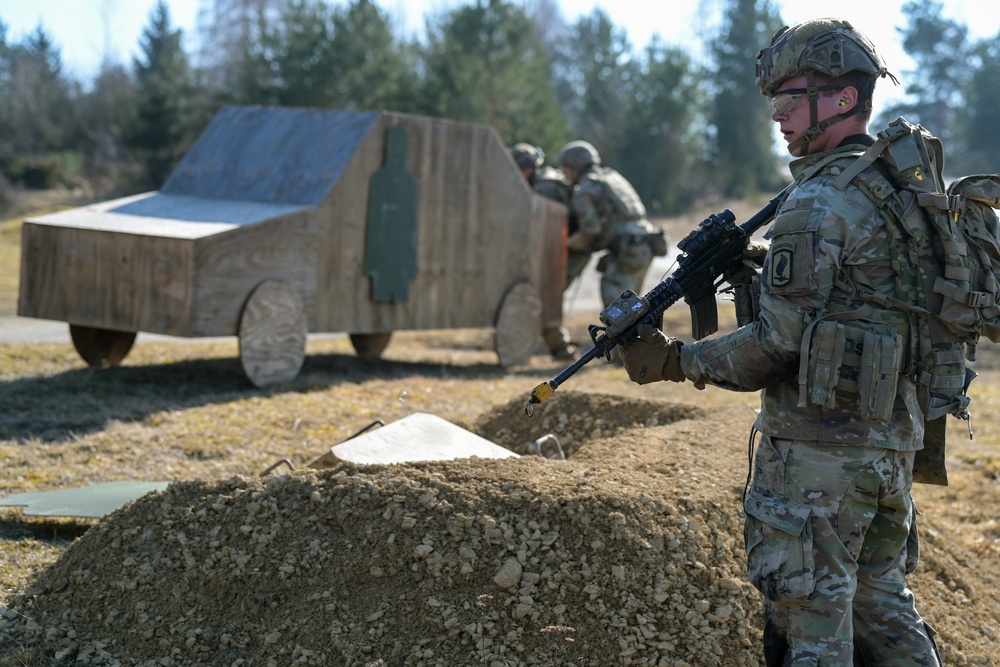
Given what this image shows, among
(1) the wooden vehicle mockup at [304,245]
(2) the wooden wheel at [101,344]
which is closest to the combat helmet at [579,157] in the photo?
(1) the wooden vehicle mockup at [304,245]

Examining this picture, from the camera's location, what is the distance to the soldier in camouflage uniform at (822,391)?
2.82 m

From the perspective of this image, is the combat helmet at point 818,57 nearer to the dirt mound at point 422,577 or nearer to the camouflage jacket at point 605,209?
the dirt mound at point 422,577

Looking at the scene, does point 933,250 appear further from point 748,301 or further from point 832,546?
point 832,546

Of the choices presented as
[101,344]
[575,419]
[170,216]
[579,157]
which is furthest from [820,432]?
[579,157]

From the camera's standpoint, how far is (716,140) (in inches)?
1586

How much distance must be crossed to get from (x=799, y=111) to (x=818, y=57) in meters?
0.16

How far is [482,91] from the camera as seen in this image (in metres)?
28.7

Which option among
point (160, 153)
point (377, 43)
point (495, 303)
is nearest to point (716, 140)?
point (377, 43)

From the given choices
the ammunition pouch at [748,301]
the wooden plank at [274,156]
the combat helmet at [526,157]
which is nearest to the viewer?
the ammunition pouch at [748,301]

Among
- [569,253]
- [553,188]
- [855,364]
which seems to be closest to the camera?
[855,364]

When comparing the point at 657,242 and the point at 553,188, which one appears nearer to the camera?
the point at 657,242

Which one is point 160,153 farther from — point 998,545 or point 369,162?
point 998,545

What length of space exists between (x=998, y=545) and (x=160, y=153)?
28.3 meters

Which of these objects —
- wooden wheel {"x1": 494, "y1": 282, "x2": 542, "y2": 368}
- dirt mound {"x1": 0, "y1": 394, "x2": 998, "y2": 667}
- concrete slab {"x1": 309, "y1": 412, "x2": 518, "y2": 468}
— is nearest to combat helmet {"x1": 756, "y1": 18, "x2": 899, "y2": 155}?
dirt mound {"x1": 0, "y1": 394, "x2": 998, "y2": 667}
